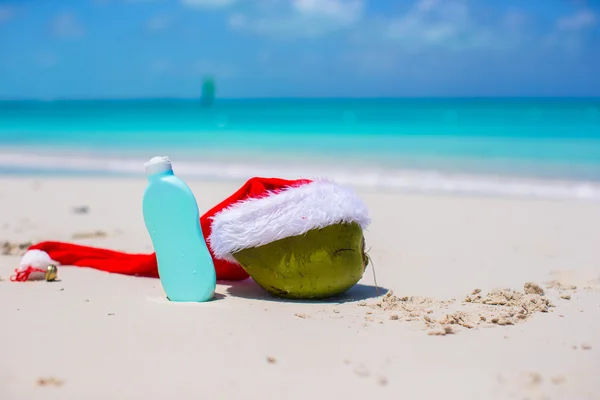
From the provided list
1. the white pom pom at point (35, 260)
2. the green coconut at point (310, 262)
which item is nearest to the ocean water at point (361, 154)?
the green coconut at point (310, 262)

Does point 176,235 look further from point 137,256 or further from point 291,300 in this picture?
point 137,256

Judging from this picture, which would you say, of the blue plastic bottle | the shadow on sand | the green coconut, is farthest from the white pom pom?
the green coconut

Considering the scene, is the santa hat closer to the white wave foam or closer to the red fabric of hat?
the red fabric of hat

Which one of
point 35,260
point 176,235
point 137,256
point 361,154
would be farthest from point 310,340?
point 361,154

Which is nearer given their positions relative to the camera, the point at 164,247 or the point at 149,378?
the point at 149,378

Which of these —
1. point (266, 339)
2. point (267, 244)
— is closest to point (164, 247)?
point (267, 244)

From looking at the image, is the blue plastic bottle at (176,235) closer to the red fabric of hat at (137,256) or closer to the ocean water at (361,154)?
the red fabric of hat at (137,256)

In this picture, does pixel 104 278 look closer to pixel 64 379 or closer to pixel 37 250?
pixel 37 250
